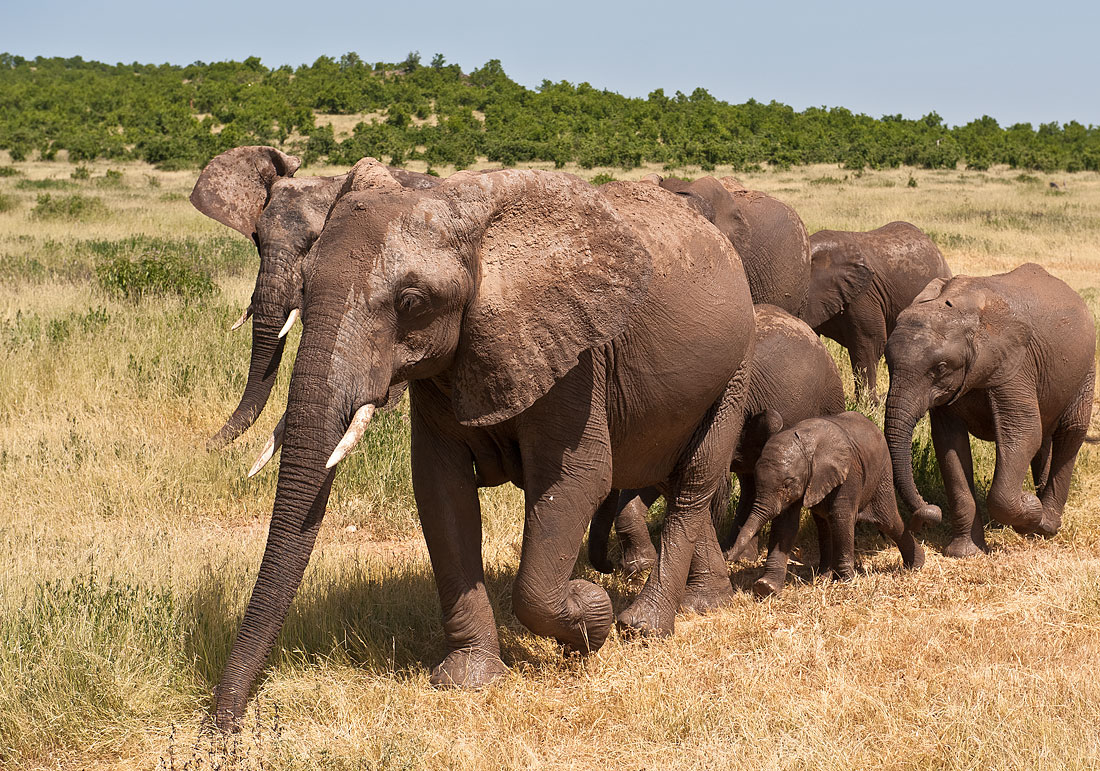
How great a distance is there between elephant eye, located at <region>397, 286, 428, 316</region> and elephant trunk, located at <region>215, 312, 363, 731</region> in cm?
26

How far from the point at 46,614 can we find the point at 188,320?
7191mm

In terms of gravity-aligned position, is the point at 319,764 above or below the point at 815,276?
below

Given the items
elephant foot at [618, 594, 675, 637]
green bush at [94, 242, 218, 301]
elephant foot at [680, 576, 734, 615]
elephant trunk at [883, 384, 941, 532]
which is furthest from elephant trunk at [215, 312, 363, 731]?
green bush at [94, 242, 218, 301]

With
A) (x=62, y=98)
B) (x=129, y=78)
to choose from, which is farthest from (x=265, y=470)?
(x=129, y=78)

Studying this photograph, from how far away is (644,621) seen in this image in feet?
18.4

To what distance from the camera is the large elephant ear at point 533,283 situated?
170 inches

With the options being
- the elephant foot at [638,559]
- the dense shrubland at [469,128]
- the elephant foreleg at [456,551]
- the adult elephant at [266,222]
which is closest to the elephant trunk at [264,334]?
the adult elephant at [266,222]

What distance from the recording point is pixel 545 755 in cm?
459

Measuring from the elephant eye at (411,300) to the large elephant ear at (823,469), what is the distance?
2.97m

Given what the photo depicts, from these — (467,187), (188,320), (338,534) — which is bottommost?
(338,534)

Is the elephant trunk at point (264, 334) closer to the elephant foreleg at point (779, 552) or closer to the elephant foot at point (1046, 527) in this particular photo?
the elephant foreleg at point (779, 552)

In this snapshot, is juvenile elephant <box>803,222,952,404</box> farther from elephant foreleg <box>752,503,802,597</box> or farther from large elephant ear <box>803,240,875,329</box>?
elephant foreleg <box>752,503,802,597</box>

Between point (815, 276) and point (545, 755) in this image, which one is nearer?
point (545, 755)

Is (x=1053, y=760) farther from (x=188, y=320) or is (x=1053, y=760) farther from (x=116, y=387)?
(x=188, y=320)
